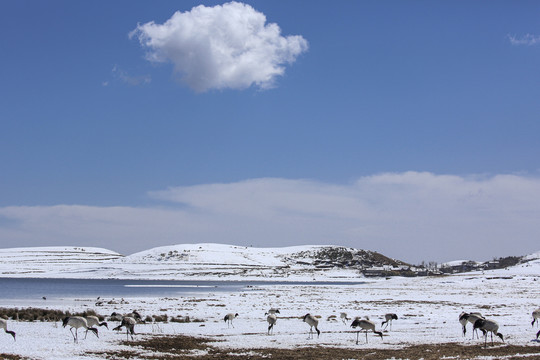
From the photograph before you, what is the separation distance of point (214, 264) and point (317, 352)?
139 meters

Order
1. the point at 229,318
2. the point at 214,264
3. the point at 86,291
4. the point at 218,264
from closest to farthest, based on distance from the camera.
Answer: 1. the point at 229,318
2. the point at 86,291
3. the point at 214,264
4. the point at 218,264

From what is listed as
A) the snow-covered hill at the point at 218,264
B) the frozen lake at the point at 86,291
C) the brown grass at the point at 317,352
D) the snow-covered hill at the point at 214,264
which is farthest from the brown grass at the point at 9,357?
the snow-covered hill at the point at 214,264

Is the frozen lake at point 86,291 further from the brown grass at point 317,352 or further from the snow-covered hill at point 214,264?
the snow-covered hill at point 214,264

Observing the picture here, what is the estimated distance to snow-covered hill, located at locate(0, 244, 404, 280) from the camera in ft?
423

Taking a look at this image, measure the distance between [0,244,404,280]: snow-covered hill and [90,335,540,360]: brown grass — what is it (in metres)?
98.4

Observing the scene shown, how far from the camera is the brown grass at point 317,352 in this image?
17734mm

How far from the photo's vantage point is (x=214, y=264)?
155m

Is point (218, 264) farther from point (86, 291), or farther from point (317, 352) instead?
point (317, 352)

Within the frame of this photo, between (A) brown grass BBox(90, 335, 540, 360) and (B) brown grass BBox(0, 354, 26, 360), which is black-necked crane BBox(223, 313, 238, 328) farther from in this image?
(B) brown grass BBox(0, 354, 26, 360)

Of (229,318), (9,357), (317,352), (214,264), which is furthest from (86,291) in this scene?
(214,264)

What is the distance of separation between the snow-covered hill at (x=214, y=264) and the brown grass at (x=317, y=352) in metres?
98.4

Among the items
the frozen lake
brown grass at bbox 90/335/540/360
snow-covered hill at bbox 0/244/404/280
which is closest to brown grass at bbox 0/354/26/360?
brown grass at bbox 90/335/540/360

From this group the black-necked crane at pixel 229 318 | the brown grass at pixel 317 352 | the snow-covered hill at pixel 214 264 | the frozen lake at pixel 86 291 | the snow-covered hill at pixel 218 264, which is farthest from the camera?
the snow-covered hill at pixel 214 264

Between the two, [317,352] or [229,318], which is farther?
[229,318]
